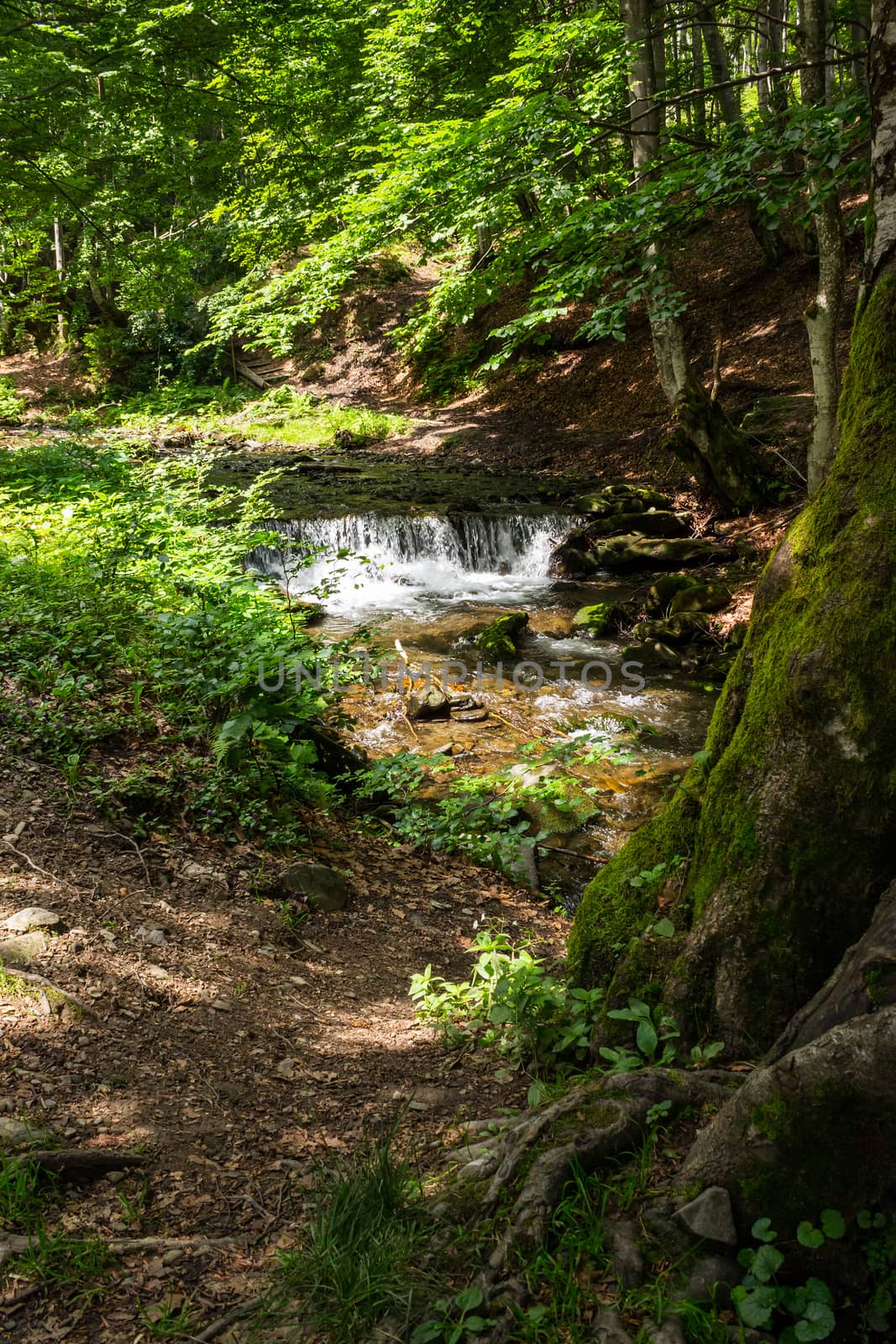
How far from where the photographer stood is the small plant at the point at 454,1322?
1.70 meters

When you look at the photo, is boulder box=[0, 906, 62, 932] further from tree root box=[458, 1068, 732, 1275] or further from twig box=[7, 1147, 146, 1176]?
tree root box=[458, 1068, 732, 1275]

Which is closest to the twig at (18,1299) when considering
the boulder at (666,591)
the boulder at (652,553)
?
the boulder at (666,591)

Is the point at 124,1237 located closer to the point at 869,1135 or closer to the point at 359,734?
the point at 869,1135

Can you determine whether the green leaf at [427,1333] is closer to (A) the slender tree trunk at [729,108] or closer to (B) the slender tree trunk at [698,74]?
(A) the slender tree trunk at [729,108]

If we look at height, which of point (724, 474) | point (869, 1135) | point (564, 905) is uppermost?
point (724, 474)

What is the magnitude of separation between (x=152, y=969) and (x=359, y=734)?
4.52 meters

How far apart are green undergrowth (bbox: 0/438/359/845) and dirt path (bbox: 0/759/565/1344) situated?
12.6 inches

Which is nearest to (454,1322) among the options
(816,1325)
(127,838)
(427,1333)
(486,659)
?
(427,1333)

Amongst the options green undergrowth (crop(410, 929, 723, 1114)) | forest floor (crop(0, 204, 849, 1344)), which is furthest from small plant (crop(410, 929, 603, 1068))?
forest floor (crop(0, 204, 849, 1344))

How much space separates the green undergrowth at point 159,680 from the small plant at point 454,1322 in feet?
10.2

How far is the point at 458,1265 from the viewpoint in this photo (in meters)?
1.88

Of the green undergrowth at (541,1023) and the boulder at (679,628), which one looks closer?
the green undergrowth at (541,1023)

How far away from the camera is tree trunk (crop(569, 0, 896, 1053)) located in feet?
7.00

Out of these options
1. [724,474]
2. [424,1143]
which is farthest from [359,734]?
[724,474]
